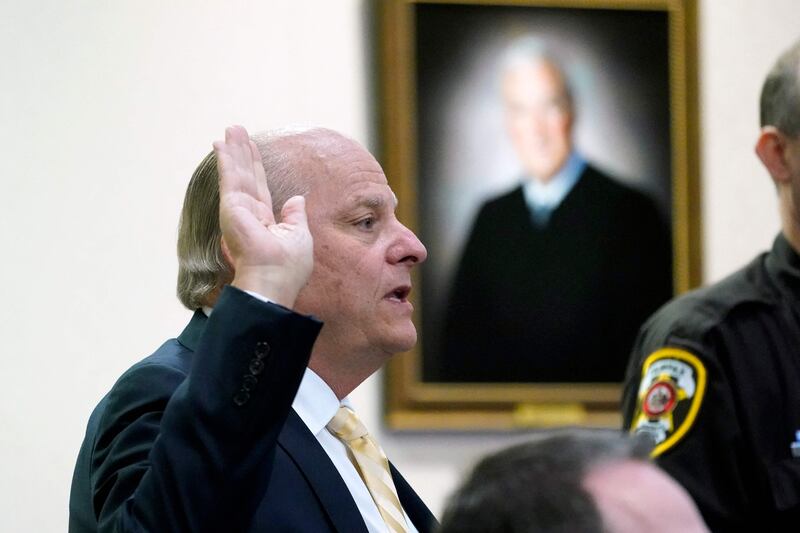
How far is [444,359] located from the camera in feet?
15.4

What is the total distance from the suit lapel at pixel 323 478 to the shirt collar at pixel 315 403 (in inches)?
2.8

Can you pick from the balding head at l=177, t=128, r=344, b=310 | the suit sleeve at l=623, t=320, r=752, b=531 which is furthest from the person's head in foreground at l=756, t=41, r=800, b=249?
the balding head at l=177, t=128, r=344, b=310

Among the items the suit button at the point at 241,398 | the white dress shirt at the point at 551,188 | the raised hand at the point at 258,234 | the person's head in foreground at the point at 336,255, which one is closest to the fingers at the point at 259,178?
the raised hand at the point at 258,234

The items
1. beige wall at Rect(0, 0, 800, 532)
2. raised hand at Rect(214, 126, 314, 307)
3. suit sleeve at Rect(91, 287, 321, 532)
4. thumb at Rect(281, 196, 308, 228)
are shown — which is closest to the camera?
suit sleeve at Rect(91, 287, 321, 532)

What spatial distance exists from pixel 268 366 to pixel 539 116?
3.02 meters

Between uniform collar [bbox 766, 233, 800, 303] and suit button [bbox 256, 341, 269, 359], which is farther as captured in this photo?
uniform collar [bbox 766, 233, 800, 303]

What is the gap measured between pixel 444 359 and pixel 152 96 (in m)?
1.32

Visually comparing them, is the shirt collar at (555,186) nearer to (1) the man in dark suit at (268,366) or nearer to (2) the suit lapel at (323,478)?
(1) the man in dark suit at (268,366)

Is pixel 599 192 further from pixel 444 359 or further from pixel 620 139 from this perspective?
pixel 444 359

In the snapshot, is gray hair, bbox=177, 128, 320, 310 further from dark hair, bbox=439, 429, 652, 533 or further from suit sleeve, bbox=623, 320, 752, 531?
dark hair, bbox=439, 429, 652, 533

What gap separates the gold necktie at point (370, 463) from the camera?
2.48 metres

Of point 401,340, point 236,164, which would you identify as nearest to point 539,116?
point 401,340

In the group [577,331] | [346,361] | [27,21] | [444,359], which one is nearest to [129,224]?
[27,21]

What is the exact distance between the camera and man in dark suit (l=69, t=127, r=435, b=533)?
6.51 ft
